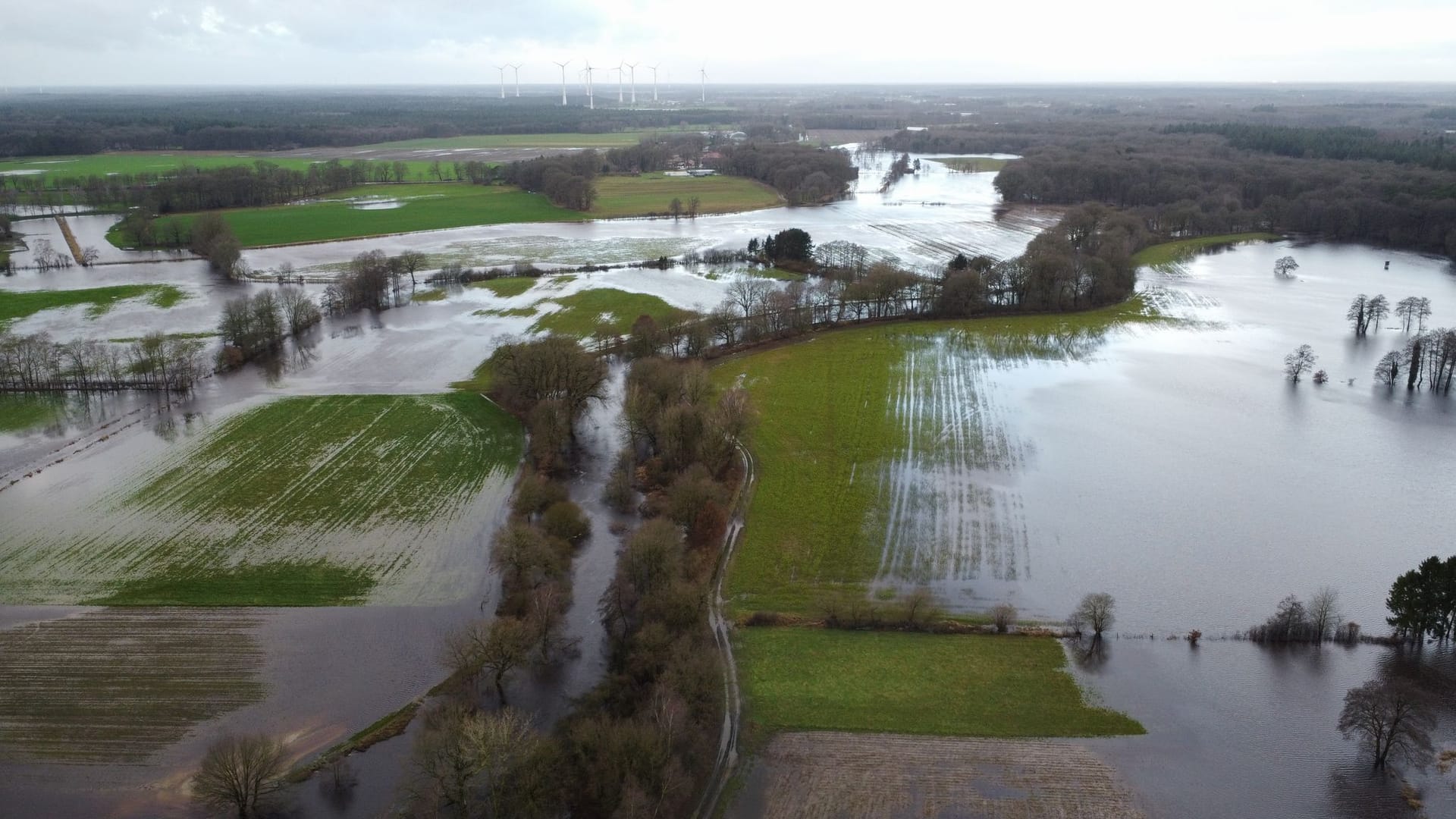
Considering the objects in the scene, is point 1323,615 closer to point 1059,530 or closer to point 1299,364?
point 1059,530

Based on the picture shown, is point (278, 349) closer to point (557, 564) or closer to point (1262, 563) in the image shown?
point (557, 564)

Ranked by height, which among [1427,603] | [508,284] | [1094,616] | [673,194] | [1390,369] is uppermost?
[673,194]

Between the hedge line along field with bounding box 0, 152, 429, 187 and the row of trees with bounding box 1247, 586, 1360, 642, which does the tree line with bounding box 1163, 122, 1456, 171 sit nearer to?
the row of trees with bounding box 1247, 586, 1360, 642

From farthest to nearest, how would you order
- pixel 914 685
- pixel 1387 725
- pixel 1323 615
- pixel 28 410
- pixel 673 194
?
pixel 673 194 → pixel 28 410 → pixel 1323 615 → pixel 914 685 → pixel 1387 725

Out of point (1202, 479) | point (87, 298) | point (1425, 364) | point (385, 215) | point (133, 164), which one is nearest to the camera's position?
point (1202, 479)

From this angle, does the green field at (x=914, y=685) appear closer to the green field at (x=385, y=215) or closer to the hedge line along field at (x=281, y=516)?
the hedge line along field at (x=281, y=516)

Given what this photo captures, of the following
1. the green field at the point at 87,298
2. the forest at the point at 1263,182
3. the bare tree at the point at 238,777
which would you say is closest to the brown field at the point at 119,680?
the bare tree at the point at 238,777

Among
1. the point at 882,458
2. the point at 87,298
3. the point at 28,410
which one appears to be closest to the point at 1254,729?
the point at 882,458
